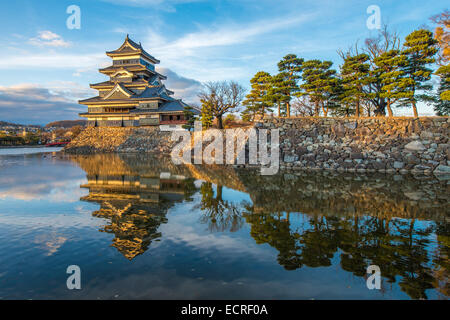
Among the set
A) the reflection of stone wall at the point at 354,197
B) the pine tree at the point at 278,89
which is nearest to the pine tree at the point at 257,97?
the pine tree at the point at 278,89

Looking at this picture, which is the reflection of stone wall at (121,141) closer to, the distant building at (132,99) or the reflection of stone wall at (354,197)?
the distant building at (132,99)

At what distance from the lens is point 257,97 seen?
26562 mm

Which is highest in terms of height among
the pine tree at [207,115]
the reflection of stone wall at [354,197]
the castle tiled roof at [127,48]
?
the castle tiled roof at [127,48]

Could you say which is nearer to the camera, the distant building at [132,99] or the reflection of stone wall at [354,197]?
the reflection of stone wall at [354,197]

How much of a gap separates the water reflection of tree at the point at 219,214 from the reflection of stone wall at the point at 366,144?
10181mm

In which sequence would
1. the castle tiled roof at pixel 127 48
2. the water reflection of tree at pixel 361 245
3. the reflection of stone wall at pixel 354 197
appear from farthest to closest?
the castle tiled roof at pixel 127 48 → the reflection of stone wall at pixel 354 197 → the water reflection of tree at pixel 361 245

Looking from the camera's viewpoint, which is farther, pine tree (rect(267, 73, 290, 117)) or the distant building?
the distant building

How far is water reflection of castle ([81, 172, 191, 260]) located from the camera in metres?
4.96

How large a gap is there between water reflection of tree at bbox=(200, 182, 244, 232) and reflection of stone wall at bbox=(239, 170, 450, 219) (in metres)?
0.89

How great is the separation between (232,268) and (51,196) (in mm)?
8411

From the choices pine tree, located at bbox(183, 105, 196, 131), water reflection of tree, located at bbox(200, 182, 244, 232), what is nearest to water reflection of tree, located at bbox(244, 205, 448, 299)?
water reflection of tree, located at bbox(200, 182, 244, 232)

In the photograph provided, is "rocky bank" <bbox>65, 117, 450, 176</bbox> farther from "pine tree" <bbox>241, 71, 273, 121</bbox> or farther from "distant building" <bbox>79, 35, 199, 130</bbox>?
"distant building" <bbox>79, 35, 199, 130</bbox>

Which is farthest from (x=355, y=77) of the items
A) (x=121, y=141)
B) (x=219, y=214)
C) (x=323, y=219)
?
(x=121, y=141)

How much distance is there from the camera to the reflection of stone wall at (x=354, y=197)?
685 centimetres
